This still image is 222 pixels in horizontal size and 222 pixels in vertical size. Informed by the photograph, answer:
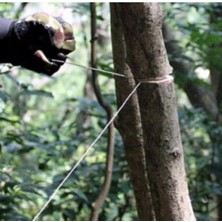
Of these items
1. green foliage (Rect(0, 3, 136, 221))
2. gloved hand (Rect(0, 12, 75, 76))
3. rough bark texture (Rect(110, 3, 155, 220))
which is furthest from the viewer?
green foliage (Rect(0, 3, 136, 221))

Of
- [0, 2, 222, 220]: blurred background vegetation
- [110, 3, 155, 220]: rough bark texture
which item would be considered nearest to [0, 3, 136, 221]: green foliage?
[0, 2, 222, 220]: blurred background vegetation

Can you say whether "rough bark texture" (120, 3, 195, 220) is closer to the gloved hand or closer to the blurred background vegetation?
the gloved hand

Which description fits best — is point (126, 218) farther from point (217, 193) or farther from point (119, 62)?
point (119, 62)

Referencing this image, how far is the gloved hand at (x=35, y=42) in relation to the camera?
76 cm

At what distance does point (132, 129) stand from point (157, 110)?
0.52 feet

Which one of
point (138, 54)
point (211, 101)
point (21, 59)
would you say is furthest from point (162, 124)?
point (211, 101)

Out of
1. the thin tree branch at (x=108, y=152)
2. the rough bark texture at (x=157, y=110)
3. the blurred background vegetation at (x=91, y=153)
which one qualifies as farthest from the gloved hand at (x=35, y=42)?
the thin tree branch at (x=108, y=152)

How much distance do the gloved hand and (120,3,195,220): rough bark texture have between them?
0.32 feet

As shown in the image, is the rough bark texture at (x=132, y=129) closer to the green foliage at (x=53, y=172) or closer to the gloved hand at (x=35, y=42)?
the gloved hand at (x=35, y=42)

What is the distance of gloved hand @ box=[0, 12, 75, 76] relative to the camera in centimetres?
76

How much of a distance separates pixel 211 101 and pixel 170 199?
3.96ft

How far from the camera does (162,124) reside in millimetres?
816

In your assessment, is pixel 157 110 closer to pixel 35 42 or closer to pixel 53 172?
pixel 35 42

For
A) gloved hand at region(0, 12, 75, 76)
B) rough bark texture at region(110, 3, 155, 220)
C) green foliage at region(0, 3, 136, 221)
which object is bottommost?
green foliage at region(0, 3, 136, 221)
